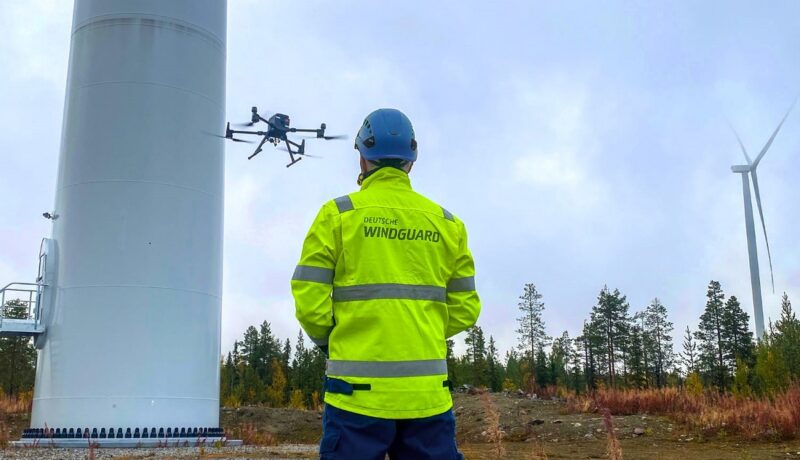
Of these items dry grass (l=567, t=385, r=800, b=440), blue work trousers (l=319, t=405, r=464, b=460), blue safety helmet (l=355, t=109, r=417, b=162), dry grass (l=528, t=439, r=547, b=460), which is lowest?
dry grass (l=528, t=439, r=547, b=460)

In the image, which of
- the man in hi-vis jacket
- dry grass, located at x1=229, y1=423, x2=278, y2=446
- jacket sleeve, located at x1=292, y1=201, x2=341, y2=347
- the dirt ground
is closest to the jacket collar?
the man in hi-vis jacket

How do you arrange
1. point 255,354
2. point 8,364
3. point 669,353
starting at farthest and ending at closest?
1. point 255,354
2. point 669,353
3. point 8,364

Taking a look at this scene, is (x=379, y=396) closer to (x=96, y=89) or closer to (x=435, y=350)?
(x=435, y=350)

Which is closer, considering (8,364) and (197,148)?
(197,148)

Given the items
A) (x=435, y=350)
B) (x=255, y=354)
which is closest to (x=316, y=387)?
(x=255, y=354)

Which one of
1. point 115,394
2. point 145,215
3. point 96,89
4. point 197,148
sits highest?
point 96,89

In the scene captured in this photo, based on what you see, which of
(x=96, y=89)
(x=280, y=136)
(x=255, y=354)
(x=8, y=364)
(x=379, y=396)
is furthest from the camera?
(x=255, y=354)

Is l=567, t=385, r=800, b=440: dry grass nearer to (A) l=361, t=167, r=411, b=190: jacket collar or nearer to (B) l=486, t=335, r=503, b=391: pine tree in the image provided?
(A) l=361, t=167, r=411, b=190: jacket collar

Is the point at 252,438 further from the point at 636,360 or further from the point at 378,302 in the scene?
the point at 636,360
